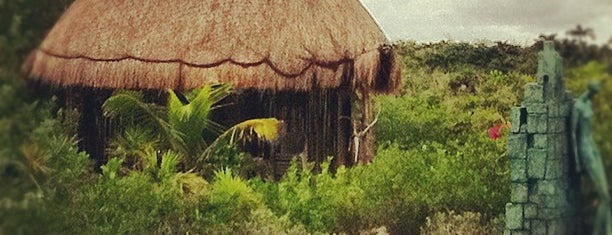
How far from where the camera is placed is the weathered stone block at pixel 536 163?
3.79 metres

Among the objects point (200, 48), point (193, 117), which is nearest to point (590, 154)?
point (193, 117)

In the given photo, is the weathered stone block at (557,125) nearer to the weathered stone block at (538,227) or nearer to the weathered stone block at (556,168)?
the weathered stone block at (556,168)

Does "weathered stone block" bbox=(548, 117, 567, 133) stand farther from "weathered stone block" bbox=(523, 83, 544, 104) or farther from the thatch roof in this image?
the thatch roof

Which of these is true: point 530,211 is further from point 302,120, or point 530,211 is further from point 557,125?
point 302,120

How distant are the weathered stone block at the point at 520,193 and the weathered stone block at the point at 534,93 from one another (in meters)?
0.33

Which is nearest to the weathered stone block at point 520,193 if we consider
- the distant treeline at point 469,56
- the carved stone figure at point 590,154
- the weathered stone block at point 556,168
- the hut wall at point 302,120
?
the weathered stone block at point 556,168

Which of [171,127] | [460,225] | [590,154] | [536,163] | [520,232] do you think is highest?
[590,154]

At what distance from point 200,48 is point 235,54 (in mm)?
287

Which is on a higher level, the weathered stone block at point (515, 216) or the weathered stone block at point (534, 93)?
the weathered stone block at point (534, 93)

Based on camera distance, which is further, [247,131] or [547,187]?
[247,131]

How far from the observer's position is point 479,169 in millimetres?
7379

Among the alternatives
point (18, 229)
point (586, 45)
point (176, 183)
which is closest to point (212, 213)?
point (176, 183)

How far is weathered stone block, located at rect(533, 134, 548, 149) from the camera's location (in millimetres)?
3877

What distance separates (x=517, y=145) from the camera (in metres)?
4.37
